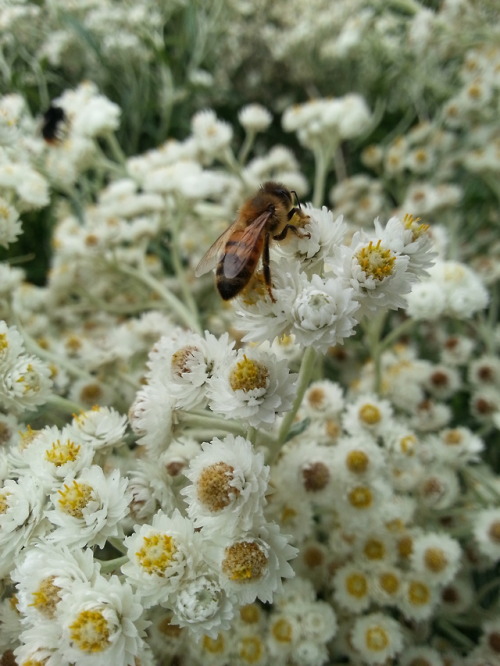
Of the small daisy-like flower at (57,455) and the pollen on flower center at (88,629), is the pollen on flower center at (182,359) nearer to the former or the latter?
the small daisy-like flower at (57,455)

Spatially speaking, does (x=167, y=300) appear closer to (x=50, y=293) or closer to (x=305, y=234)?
(x=50, y=293)

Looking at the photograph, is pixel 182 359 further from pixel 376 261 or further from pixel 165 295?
pixel 165 295

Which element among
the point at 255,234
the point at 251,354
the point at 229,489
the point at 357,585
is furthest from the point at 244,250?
the point at 357,585

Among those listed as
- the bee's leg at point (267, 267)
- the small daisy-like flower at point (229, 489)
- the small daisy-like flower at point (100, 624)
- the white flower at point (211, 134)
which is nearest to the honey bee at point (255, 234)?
the bee's leg at point (267, 267)

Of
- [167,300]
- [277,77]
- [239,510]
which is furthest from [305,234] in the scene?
[277,77]

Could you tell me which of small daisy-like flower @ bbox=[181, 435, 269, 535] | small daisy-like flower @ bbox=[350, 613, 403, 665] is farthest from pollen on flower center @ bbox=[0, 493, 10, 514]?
small daisy-like flower @ bbox=[350, 613, 403, 665]

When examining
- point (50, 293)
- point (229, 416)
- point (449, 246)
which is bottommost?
point (229, 416)
